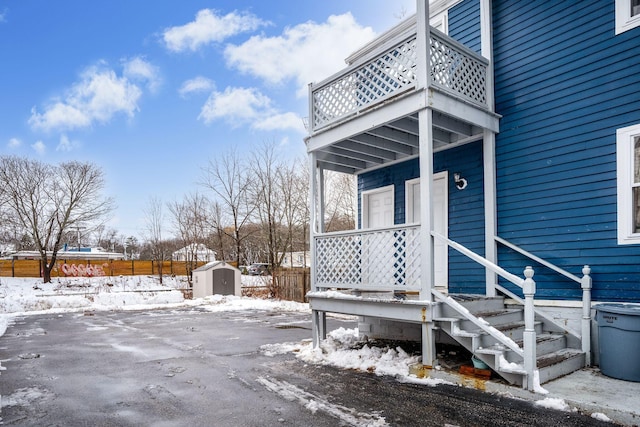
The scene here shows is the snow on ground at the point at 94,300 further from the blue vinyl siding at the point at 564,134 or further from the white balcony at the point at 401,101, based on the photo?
the blue vinyl siding at the point at 564,134

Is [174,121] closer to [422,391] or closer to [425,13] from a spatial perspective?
[425,13]

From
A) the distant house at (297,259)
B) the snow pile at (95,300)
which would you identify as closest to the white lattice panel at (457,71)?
the snow pile at (95,300)

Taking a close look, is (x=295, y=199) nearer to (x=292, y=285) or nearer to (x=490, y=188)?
(x=292, y=285)

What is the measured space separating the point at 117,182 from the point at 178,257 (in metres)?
7.05

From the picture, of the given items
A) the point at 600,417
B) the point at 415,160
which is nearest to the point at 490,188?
the point at 415,160

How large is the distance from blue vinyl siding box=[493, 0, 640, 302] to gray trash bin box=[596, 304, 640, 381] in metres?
0.72

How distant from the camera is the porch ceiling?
632cm

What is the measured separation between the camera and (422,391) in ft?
14.6

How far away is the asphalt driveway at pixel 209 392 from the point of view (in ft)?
12.2

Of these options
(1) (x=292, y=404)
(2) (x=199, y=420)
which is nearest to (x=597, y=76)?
(1) (x=292, y=404)

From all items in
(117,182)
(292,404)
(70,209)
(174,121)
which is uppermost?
(174,121)

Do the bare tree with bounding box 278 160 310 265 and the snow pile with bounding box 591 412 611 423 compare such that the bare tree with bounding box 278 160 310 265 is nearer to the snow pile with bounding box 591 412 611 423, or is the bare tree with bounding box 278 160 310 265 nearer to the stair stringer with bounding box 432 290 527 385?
the stair stringer with bounding box 432 290 527 385

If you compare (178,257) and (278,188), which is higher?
(278,188)

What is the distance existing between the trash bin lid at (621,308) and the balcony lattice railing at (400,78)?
3294 mm
